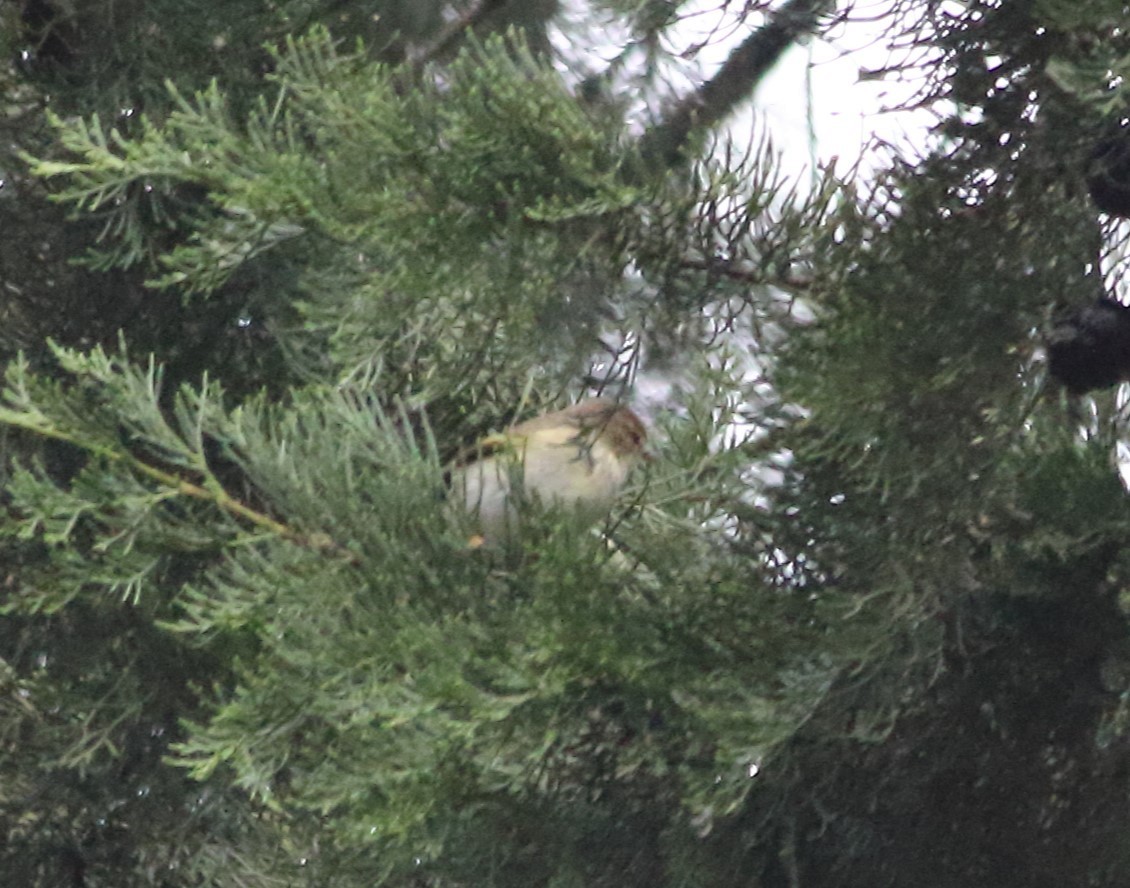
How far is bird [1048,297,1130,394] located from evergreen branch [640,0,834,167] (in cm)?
22

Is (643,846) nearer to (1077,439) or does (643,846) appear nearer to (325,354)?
(1077,439)

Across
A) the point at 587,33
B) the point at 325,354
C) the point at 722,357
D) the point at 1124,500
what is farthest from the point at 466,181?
the point at 587,33

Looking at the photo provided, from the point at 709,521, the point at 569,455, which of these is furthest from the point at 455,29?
the point at 709,521

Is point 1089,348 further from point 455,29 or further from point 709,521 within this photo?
point 455,29

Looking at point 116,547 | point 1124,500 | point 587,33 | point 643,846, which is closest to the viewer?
point 1124,500

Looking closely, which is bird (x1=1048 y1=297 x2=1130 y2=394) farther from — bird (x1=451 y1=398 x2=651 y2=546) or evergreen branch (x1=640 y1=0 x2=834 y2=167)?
bird (x1=451 y1=398 x2=651 y2=546)

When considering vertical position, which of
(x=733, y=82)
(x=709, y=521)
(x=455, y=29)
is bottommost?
(x=709, y=521)

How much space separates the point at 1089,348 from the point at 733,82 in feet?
2.84

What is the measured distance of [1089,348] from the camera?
0.83m

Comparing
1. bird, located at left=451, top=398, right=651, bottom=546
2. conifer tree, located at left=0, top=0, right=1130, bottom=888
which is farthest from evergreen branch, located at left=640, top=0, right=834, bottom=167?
bird, located at left=451, top=398, right=651, bottom=546

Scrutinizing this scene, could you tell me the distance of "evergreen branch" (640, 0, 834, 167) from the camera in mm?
1078

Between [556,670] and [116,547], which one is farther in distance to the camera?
[116,547]

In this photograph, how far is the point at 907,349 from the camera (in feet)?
2.68

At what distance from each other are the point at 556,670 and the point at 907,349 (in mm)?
239
